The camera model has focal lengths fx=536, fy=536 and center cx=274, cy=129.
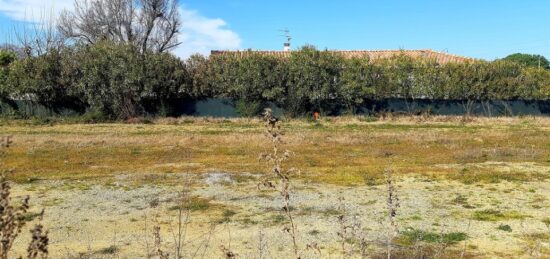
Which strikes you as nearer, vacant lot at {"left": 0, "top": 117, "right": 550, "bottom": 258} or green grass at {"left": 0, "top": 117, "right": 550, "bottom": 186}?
vacant lot at {"left": 0, "top": 117, "right": 550, "bottom": 258}

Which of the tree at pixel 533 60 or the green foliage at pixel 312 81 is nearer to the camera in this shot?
the green foliage at pixel 312 81

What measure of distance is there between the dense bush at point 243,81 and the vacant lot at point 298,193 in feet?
36.1

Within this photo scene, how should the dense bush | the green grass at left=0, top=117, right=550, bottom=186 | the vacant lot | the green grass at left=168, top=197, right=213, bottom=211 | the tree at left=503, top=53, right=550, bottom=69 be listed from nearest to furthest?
the vacant lot < the green grass at left=168, top=197, right=213, bottom=211 < the green grass at left=0, top=117, right=550, bottom=186 < the dense bush < the tree at left=503, top=53, right=550, bottom=69

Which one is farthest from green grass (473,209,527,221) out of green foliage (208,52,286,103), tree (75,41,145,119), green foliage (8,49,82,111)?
green foliage (8,49,82,111)

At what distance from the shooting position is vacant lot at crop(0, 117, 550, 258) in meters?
6.90

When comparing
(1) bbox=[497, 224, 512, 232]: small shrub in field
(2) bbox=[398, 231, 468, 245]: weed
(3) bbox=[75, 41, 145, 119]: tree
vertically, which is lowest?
(2) bbox=[398, 231, 468, 245]: weed

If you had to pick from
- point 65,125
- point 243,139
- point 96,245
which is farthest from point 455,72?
point 96,245

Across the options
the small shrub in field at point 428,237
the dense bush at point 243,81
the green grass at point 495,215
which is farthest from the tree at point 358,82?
the small shrub in field at point 428,237

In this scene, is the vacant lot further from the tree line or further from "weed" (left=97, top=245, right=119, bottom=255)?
the tree line

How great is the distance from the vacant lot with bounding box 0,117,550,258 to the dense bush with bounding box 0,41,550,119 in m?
11.0

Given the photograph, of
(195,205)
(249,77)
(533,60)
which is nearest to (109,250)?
(195,205)

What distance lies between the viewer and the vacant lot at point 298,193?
6898 mm

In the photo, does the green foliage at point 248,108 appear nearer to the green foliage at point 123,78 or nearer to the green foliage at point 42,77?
the green foliage at point 123,78

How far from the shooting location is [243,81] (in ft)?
104
